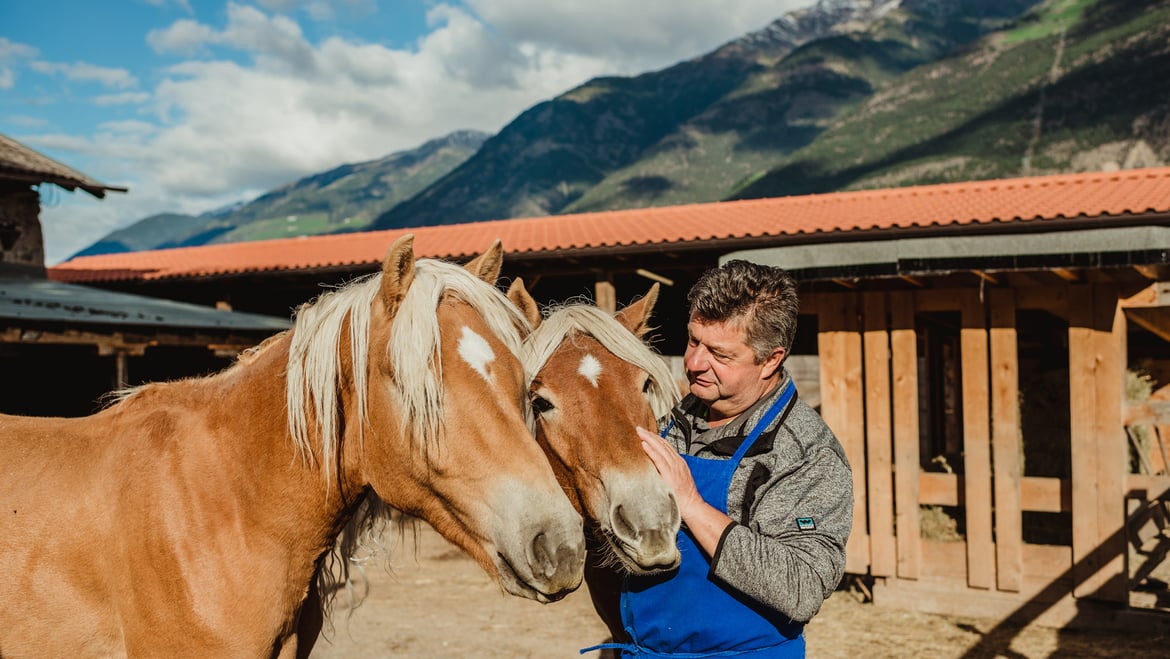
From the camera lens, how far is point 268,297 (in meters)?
13.0

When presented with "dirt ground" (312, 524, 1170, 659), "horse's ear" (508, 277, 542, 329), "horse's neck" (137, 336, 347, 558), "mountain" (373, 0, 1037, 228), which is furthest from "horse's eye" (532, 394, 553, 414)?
"mountain" (373, 0, 1037, 228)

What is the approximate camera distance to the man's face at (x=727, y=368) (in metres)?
1.86

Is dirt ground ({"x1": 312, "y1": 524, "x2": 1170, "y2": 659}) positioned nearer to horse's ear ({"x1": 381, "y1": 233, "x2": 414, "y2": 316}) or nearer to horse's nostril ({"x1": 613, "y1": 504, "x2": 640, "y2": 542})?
horse's nostril ({"x1": 613, "y1": 504, "x2": 640, "y2": 542})

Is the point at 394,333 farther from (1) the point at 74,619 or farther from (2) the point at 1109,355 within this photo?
(2) the point at 1109,355

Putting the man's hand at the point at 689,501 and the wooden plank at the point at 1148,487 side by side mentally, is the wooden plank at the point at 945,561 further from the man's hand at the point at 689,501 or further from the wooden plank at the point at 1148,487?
the man's hand at the point at 689,501

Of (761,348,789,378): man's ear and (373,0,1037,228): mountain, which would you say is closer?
(761,348,789,378): man's ear

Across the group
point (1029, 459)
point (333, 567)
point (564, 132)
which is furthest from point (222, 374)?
point (564, 132)

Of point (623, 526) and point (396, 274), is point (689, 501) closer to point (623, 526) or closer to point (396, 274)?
point (623, 526)

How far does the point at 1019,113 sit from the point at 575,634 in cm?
6682

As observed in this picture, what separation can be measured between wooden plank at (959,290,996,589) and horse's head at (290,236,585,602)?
19.3ft

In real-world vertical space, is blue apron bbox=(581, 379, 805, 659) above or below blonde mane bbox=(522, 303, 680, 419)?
below

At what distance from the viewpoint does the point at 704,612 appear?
5.78ft

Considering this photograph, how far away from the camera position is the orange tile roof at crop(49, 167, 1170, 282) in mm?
8227

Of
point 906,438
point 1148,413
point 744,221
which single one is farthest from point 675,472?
point 744,221
